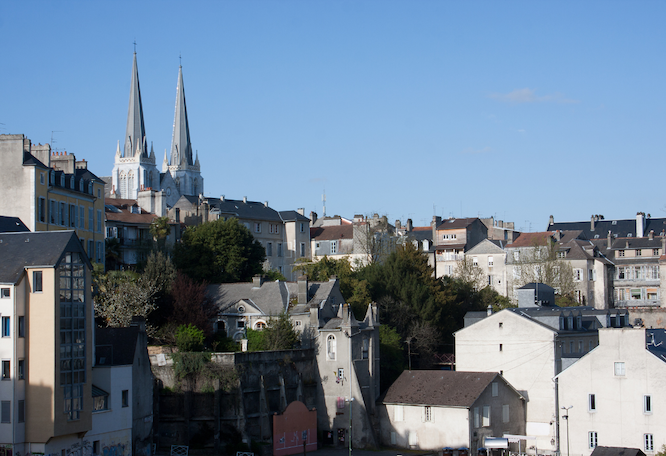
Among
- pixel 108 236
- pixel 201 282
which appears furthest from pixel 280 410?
pixel 108 236

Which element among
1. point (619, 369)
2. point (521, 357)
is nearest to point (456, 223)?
point (521, 357)

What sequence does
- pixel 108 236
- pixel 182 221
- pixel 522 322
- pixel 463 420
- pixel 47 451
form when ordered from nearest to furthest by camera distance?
pixel 47 451, pixel 463 420, pixel 522 322, pixel 108 236, pixel 182 221

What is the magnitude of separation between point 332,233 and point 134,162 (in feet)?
230

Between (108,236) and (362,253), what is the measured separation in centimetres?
2850

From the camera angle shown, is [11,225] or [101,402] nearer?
[101,402]

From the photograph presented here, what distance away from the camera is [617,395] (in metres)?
50.8

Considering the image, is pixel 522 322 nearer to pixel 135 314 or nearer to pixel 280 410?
pixel 280 410

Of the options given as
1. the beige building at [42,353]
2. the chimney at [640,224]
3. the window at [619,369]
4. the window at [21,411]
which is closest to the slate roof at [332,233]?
the chimney at [640,224]

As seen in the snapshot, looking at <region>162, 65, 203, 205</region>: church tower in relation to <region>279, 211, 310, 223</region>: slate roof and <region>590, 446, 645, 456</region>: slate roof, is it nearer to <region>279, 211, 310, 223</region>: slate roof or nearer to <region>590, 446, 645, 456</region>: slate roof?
<region>279, 211, 310, 223</region>: slate roof

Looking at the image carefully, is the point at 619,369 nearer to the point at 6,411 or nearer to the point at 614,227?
the point at 6,411

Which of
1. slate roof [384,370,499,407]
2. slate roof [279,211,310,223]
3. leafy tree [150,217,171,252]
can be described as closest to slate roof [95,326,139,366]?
slate roof [384,370,499,407]

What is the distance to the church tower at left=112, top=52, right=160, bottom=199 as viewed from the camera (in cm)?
15662

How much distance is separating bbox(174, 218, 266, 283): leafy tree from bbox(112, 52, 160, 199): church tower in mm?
85794

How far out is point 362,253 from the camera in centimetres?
9156
